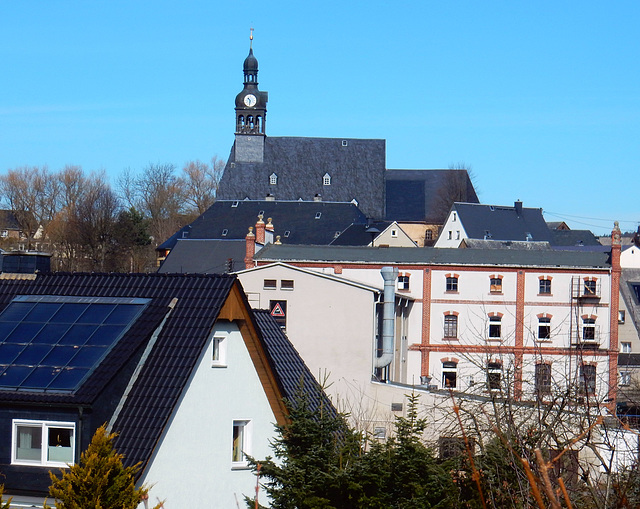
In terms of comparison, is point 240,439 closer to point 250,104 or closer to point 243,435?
point 243,435

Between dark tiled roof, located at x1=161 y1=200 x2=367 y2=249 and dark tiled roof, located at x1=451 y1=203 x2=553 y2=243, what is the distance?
1050 centimetres

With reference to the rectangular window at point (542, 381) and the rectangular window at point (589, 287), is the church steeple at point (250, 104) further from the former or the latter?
the rectangular window at point (542, 381)

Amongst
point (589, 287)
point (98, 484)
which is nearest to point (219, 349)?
point (98, 484)

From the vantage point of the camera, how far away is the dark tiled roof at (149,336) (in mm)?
13113

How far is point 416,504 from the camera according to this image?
872cm

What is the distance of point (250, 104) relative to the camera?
92625mm

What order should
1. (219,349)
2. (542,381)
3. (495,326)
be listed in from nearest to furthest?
(542,381)
(219,349)
(495,326)

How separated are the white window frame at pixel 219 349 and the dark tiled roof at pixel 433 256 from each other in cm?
2922

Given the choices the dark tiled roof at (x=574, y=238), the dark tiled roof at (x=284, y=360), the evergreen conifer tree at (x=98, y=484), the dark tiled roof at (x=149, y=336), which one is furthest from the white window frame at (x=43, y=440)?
the dark tiled roof at (x=574, y=238)

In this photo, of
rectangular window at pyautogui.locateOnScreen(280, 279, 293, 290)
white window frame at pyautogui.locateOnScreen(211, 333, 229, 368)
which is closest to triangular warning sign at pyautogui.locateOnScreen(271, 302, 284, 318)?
rectangular window at pyautogui.locateOnScreen(280, 279, 293, 290)

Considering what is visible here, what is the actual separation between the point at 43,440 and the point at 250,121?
82.2 meters

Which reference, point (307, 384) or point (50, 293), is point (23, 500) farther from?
point (307, 384)

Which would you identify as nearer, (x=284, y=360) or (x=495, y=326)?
(x=284, y=360)

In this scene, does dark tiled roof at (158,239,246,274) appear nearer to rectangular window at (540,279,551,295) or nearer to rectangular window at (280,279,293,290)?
rectangular window at (540,279,551,295)
